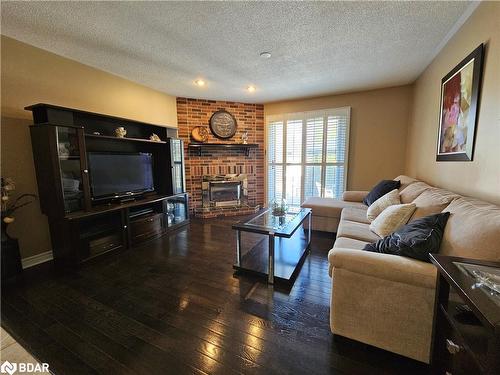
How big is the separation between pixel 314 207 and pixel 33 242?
142 inches

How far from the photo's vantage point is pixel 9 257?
6.75ft

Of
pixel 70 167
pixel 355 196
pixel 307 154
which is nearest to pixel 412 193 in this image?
pixel 355 196

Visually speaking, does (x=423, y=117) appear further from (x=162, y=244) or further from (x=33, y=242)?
(x=33, y=242)

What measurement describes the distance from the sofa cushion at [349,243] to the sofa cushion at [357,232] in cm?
8

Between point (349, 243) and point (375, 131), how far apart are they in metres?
2.96

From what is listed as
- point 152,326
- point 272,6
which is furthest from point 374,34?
point 152,326

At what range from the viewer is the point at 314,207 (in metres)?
3.29

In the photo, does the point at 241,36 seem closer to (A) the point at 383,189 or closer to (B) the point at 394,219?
(B) the point at 394,219

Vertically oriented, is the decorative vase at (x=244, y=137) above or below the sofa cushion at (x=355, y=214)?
above

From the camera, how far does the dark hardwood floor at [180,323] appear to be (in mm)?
1290

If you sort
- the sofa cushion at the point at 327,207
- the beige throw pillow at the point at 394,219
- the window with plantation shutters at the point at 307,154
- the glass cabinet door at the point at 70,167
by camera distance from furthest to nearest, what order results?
the window with plantation shutters at the point at 307,154 → the sofa cushion at the point at 327,207 → the glass cabinet door at the point at 70,167 → the beige throw pillow at the point at 394,219

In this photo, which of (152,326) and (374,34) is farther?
(374,34)

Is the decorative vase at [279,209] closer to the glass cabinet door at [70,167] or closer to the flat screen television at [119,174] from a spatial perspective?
the flat screen television at [119,174]

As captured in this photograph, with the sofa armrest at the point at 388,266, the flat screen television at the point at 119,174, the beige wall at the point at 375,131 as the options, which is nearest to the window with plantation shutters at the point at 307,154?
the beige wall at the point at 375,131
